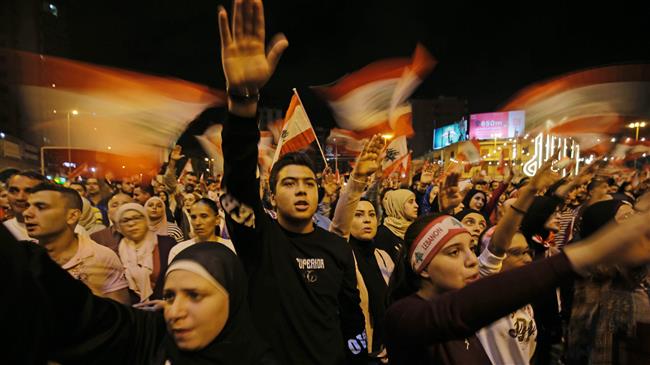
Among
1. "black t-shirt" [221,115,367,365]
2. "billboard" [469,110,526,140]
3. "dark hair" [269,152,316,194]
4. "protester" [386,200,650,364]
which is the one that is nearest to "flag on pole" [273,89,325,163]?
"dark hair" [269,152,316,194]

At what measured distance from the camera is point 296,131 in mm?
5992

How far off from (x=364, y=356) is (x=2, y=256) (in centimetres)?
255

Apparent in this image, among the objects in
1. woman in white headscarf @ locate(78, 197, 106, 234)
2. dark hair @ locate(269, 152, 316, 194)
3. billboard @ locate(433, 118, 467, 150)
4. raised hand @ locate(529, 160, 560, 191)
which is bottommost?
woman in white headscarf @ locate(78, 197, 106, 234)

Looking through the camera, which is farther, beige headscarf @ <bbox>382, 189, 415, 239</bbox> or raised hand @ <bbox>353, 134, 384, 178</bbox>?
beige headscarf @ <bbox>382, 189, 415, 239</bbox>

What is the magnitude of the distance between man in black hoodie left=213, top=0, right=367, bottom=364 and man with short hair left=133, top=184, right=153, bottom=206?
19.7ft

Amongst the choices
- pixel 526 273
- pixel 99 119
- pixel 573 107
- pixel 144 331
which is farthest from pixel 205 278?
pixel 573 107

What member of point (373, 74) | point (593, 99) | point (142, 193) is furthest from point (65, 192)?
point (593, 99)

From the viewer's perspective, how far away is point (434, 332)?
4.18ft

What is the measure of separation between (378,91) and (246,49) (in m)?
5.65

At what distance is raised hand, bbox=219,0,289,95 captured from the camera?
178 cm

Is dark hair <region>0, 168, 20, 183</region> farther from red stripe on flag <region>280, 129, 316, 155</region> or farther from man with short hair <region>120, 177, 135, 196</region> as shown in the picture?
red stripe on flag <region>280, 129, 316, 155</region>

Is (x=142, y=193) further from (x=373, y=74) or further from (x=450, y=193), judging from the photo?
(x=450, y=193)

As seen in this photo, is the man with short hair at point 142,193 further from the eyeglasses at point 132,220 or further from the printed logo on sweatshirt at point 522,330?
the printed logo on sweatshirt at point 522,330

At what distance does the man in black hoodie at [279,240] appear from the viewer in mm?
1873
